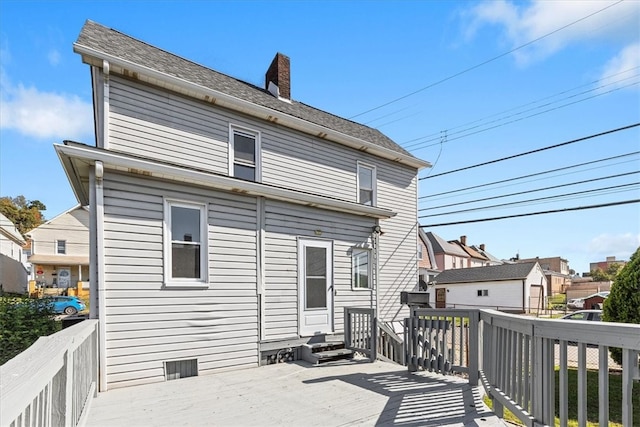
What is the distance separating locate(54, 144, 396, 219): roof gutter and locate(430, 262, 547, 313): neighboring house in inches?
1051

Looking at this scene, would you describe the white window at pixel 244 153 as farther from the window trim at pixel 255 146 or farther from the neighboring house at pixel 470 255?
the neighboring house at pixel 470 255

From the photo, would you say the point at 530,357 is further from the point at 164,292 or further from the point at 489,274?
the point at 489,274

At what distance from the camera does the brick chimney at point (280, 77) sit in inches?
383

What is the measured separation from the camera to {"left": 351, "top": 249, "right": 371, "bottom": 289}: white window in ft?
27.9

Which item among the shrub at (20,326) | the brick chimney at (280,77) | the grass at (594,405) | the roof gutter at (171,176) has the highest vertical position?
the brick chimney at (280,77)

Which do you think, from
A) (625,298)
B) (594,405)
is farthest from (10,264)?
(625,298)

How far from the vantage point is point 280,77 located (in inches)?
383

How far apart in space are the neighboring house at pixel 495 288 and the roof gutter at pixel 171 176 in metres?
26.7

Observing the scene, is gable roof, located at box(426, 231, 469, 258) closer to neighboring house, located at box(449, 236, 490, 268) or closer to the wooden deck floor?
neighboring house, located at box(449, 236, 490, 268)

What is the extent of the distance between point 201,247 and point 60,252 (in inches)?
1022

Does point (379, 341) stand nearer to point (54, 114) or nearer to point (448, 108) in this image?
point (448, 108)

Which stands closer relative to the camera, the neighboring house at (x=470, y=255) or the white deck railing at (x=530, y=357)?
the white deck railing at (x=530, y=357)

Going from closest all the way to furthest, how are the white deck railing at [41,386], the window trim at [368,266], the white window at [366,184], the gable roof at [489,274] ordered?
the white deck railing at [41,386] < the window trim at [368,266] < the white window at [366,184] < the gable roof at [489,274]

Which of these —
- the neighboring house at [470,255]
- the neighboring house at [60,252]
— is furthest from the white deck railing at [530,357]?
the neighboring house at [470,255]
